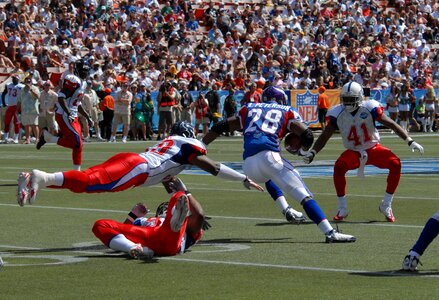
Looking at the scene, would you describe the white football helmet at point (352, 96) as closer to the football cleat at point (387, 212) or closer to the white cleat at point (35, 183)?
the football cleat at point (387, 212)

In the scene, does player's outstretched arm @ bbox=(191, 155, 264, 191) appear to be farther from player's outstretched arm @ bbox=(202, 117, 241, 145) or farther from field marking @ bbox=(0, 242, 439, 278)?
player's outstretched arm @ bbox=(202, 117, 241, 145)

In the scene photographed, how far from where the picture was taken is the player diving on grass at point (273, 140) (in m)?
11.8

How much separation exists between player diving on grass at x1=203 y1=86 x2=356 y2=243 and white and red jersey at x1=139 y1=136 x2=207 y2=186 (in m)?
1.23

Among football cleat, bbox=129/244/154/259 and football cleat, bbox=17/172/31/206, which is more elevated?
football cleat, bbox=17/172/31/206

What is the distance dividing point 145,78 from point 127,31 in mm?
3069

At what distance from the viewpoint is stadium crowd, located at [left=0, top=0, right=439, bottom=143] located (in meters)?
36.1

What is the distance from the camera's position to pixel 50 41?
3697 centimetres

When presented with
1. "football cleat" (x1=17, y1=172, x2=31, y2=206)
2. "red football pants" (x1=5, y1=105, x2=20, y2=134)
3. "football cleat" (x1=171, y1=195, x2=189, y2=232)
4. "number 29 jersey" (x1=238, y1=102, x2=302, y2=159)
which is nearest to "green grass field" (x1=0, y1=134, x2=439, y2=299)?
"football cleat" (x1=171, y1=195, x2=189, y2=232)

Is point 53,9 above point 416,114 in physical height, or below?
above

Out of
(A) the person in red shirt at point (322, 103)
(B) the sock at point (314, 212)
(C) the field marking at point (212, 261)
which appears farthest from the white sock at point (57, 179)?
(A) the person in red shirt at point (322, 103)

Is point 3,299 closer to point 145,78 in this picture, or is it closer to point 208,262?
point 208,262

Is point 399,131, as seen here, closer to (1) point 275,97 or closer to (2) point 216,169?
(1) point 275,97

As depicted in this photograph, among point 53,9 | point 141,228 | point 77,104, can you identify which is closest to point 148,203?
point 77,104

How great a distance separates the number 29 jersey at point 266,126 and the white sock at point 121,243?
231 centimetres
